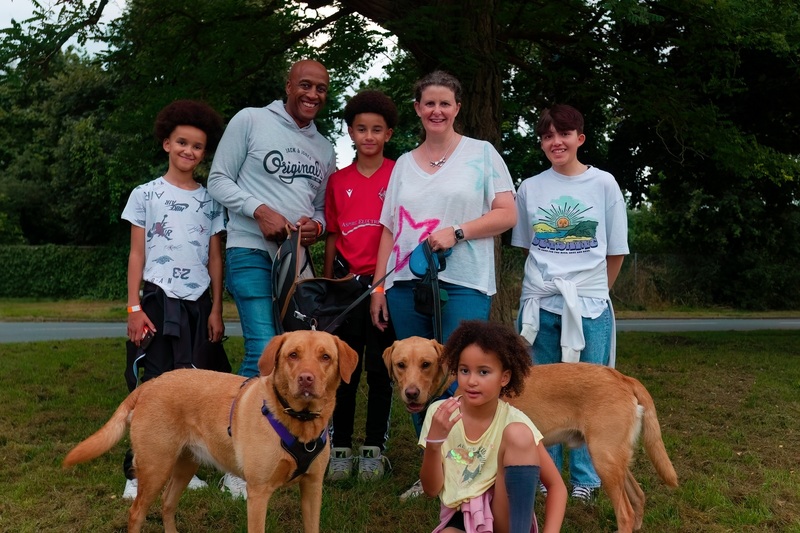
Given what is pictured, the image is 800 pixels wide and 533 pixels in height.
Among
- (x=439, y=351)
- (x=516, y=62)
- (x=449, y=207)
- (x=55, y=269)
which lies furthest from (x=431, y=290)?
(x=55, y=269)

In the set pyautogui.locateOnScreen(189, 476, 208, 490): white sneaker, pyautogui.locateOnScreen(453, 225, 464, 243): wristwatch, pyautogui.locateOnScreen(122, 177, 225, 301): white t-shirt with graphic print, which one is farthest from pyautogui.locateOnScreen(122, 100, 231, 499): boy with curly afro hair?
pyautogui.locateOnScreen(453, 225, 464, 243): wristwatch

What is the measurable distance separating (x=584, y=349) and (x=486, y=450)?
152cm

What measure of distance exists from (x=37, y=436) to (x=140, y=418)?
3128mm

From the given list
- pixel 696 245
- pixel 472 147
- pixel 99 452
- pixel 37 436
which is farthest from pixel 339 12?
pixel 696 245

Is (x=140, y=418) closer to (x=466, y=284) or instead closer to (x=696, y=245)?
(x=466, y=284)

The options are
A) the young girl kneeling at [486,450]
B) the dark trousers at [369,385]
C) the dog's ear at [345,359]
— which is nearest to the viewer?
the young girl kneeling at [486,450]

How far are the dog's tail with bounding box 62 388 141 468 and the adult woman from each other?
1.65 m

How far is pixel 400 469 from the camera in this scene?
17.2ft

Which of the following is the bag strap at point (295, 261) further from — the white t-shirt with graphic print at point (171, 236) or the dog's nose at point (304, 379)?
the dog's nose at point (304, 379)

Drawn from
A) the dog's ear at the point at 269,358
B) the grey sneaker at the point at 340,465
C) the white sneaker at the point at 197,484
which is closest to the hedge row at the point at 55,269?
the white sneaker at the point at 197,484

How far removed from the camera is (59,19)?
7.24 metres

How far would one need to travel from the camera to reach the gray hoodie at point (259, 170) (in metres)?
4.47

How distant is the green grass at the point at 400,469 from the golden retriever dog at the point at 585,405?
0.53 meters

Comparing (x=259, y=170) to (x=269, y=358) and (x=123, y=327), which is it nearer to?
(x=269, y=358)
